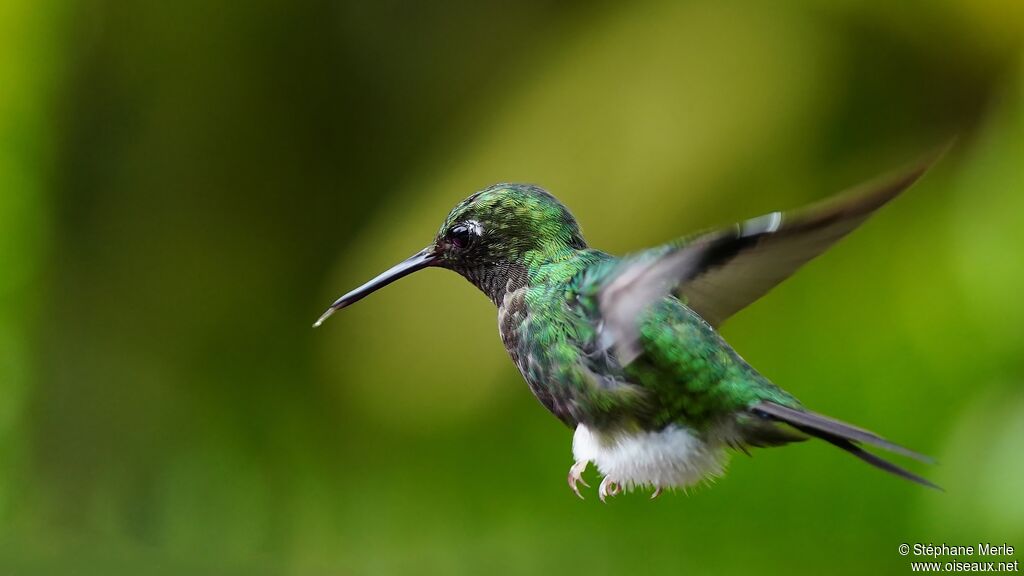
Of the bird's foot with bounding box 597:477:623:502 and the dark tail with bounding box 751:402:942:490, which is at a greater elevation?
the dark tail with bounding box 751:402:942:490

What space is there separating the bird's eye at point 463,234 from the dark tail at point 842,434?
425 millimetres

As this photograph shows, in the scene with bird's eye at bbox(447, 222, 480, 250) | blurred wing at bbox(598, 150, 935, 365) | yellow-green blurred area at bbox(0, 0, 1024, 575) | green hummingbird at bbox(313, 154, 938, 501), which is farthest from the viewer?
yellow-green blurred area at bbox(0, 0, 1024, 575)

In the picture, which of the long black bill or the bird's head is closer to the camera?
the long black bill

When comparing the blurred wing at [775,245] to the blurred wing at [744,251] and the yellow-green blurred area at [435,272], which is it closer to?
the blurred wing at [744,251]

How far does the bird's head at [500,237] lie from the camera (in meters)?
1.39

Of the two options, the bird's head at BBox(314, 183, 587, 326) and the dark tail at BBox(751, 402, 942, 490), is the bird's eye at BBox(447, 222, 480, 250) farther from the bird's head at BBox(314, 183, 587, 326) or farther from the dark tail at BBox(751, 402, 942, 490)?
the dark tail at BBox(751, 402, 942, 490)

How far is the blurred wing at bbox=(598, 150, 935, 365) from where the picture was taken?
3.14 feet

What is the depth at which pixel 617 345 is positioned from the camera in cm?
116

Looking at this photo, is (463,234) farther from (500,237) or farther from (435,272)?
(435,272)

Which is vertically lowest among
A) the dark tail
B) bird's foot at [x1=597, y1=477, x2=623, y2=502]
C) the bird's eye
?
bird's foot at [x1=597, y1=477, x2=623, y2=502]

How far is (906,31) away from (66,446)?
8.77 feet

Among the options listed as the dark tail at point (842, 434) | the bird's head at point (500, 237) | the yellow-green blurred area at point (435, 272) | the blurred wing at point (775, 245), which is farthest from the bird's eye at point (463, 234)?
the yellow-green blurred area at point (435, 272)

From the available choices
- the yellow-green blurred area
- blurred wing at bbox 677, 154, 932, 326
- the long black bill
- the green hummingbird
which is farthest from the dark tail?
the yellow-green blurred area

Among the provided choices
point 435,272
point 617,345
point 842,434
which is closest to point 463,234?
point 617,345
